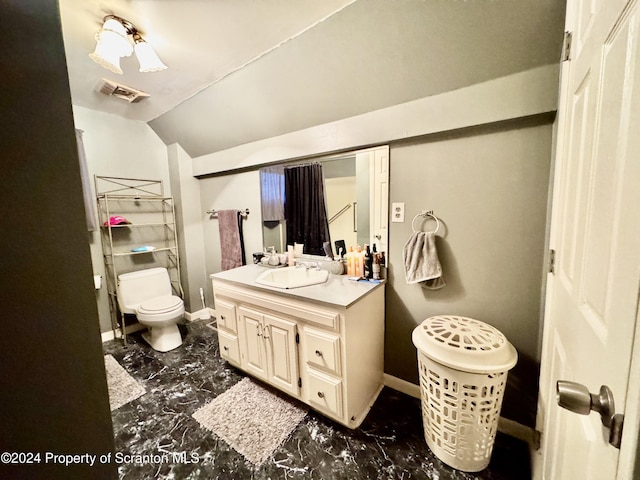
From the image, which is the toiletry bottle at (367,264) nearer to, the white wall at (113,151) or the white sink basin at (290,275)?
the white sink basin at (290,275)

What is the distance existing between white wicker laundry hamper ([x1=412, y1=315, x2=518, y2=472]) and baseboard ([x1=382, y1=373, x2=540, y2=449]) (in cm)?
20

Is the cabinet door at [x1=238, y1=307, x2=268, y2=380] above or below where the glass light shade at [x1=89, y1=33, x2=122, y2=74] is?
below

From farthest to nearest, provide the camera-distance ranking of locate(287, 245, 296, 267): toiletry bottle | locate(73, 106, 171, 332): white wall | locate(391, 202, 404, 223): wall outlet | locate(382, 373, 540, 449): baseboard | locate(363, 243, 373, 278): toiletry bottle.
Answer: locate(73, 106, 171, 332): white wall
locate(287, 245, 296, 267): toiletry bottle
locate(363, 243, 373, 278): toiletry bottle
locate(391, 202, 404, 223): wall outlet
locate(382, 373, 540, 449): baseboard

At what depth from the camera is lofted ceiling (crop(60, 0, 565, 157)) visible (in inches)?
43.1

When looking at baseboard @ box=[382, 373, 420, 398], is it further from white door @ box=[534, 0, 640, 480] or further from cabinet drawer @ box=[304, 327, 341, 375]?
white door @ box=[534, 0, 640, 480]

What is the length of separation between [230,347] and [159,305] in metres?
0.98

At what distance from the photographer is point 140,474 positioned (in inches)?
49.4

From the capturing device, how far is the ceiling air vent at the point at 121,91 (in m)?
1.90

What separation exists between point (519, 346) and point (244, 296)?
176 centimetres

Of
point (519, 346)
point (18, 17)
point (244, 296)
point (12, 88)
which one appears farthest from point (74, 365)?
point (519, 346)

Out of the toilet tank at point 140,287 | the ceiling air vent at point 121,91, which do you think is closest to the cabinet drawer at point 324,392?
the toilet tank at point 140,287

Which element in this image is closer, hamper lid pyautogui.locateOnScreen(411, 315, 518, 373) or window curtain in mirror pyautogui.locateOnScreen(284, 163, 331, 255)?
hamper lid pyautogui.locateOnScreen(411, 315, 518, 373)

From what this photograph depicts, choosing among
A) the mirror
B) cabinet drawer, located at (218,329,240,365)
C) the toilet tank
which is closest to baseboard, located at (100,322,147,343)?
the toilet tank

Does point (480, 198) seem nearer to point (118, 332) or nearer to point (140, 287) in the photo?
point (140, 287)
